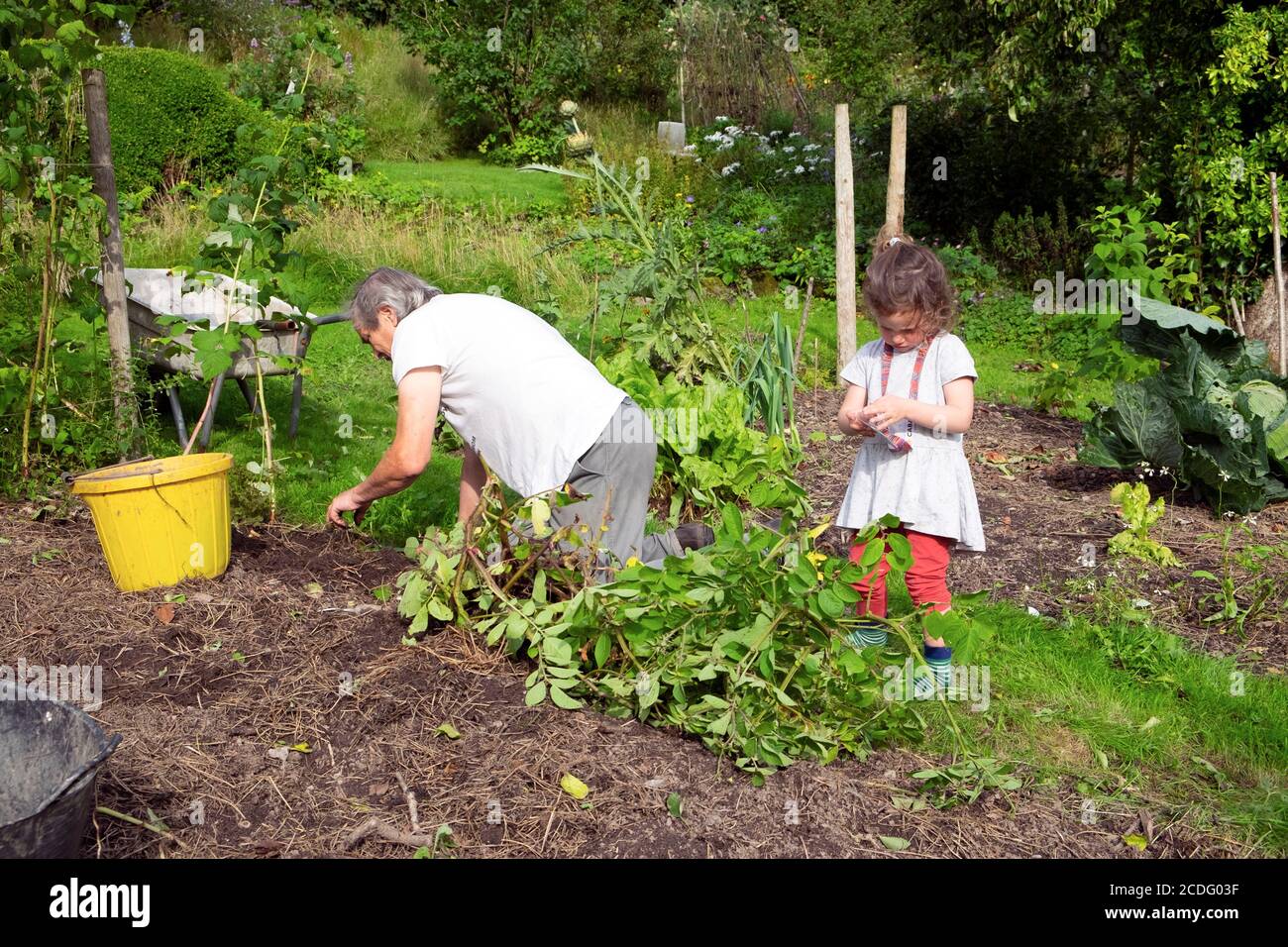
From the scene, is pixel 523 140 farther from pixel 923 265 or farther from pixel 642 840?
pixel 642 840

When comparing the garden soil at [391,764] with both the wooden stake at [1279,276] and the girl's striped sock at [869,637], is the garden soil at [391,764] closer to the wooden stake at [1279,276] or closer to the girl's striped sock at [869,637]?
the girl's striped sock at [869,637]

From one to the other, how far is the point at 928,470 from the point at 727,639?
3.40 ft

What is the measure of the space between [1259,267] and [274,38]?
1264cm

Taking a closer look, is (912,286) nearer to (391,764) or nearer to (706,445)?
(706,445)

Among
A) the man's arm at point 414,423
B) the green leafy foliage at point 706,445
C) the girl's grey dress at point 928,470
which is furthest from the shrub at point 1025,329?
the man's arm at point 414,423

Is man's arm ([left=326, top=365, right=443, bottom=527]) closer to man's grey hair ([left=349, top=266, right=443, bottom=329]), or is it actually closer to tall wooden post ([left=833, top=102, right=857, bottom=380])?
man's grey hair ([left=349, top=266, right=443, bottom=329])

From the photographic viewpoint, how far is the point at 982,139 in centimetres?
1120

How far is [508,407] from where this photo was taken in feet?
12.2

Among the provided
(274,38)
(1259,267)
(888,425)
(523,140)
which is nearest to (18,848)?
(888,425)

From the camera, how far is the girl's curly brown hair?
11.6ft

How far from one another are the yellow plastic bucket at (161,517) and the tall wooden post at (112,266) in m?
0.88

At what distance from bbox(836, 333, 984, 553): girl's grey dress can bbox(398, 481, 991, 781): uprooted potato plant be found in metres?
0.54

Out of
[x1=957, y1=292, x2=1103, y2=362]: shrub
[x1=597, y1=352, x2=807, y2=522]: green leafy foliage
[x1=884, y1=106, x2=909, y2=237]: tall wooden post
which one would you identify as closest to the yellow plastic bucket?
[x1=597, y1=352, x2=807, y2=522]: green leafy foliage

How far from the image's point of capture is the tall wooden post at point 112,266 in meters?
4.66
